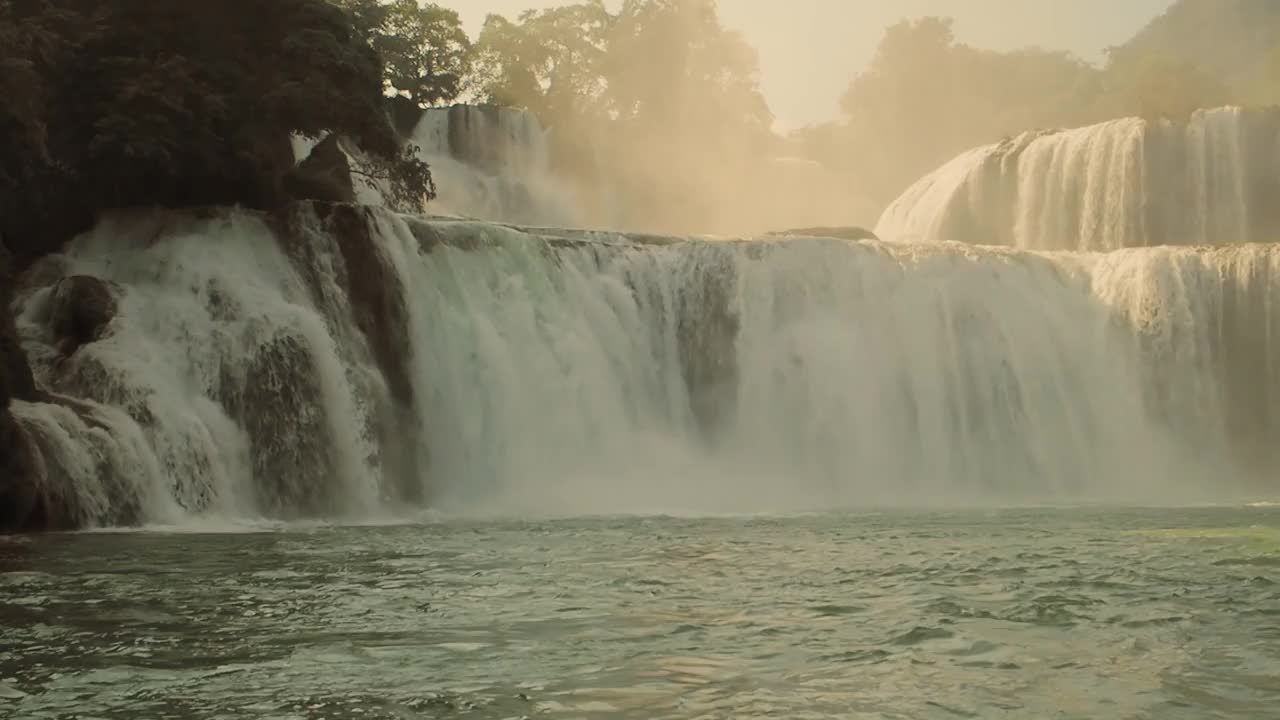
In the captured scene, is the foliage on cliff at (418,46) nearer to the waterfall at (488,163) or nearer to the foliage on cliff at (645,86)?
the foliage on cliff at (645,86)

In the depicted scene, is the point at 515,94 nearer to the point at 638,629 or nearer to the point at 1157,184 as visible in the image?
the point at 1157,184

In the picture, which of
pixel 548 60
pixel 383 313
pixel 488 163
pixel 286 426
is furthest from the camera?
pixel 548 60

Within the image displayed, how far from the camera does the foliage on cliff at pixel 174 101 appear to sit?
19.2 m

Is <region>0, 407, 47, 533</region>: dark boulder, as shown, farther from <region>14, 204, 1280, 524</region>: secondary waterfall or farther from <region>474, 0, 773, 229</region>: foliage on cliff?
<region>474, 0, 773, 229</region>: foliage on cliff

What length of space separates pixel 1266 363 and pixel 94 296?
21.2 meters

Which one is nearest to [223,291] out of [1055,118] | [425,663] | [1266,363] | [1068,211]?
[425,663]

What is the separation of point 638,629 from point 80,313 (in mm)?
12123

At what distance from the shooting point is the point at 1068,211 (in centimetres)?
3697

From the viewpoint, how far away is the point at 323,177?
2292 centimetres

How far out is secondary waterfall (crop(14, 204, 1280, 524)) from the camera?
57.7ft

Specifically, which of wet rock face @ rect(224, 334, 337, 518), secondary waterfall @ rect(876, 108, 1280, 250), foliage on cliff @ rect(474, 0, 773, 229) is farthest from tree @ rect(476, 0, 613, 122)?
wet rock face @ rect(224, 334, 337, 518)

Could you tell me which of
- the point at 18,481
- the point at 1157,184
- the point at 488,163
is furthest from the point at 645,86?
the point at 18,481

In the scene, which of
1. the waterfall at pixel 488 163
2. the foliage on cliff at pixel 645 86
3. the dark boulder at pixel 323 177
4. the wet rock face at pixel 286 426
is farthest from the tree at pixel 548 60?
the wet rock face at pixel 286 426

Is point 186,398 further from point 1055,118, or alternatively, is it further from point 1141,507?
point 1055,118
